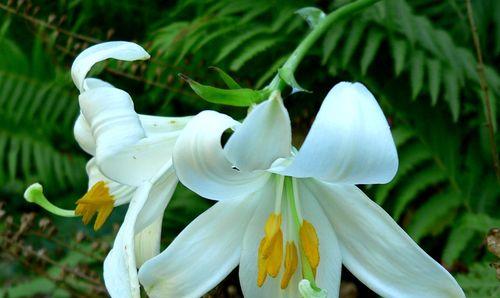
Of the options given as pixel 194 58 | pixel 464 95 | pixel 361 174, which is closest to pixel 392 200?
pixel 464 95

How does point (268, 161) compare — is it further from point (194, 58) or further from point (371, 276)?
point (194, 58)

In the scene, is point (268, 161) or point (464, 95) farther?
point (464, 95)

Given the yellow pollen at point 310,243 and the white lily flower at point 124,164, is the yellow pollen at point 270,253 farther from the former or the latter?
the white lily flower at point 124,164

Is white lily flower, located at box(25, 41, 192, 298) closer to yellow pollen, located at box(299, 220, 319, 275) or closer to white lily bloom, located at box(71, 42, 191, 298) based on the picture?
white lily bloom, located at box(71, 42, 191, 298)

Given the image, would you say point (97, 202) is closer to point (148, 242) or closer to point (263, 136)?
point (148, 242)

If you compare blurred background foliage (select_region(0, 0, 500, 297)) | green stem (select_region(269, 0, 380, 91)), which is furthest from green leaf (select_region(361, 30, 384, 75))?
green stem (select_region(269, 0, 380, 91))

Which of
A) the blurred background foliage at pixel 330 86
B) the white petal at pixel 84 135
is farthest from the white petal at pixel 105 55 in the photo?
the blurred background foliage at pixel 330 86
